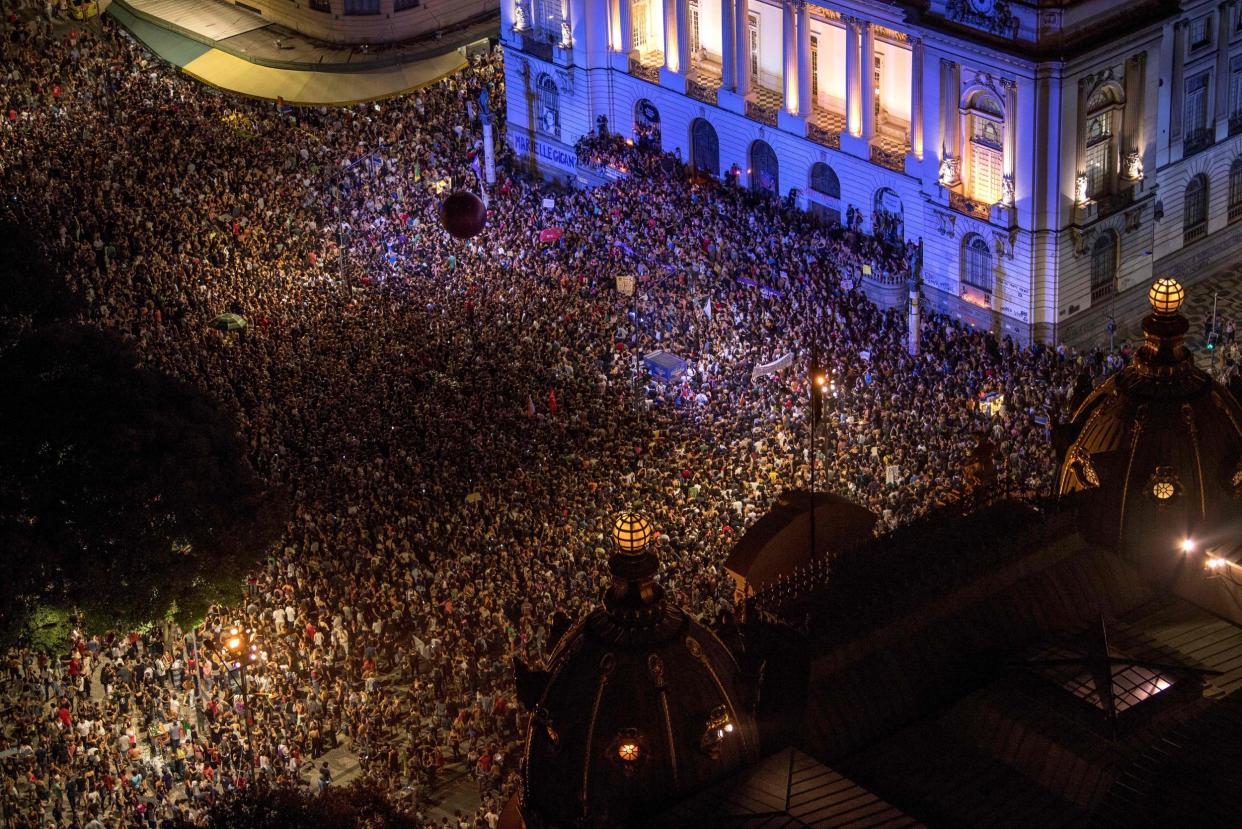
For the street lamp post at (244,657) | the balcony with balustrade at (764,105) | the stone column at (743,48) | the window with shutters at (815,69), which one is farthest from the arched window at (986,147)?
the street lamp post at (244,657)

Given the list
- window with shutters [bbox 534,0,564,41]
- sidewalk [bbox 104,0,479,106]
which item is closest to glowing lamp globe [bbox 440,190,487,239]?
window with shutters [bbox 534,0,564,41]

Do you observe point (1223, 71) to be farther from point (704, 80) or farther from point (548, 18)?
point (548, 18)

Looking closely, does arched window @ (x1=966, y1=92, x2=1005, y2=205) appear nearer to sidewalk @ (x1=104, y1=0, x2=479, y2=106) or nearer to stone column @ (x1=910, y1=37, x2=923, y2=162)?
stone column @ (x1=910, y1=37, x2=923, y2=162)

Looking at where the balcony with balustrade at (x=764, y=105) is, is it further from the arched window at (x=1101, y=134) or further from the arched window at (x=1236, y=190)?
the arched window at (x=1236, y=190)

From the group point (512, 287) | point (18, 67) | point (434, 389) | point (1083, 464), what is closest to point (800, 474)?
point (434, 389)

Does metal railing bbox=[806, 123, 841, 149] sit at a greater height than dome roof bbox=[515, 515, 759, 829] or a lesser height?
lesser

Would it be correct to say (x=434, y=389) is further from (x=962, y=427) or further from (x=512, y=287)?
(x=962, y=427)
